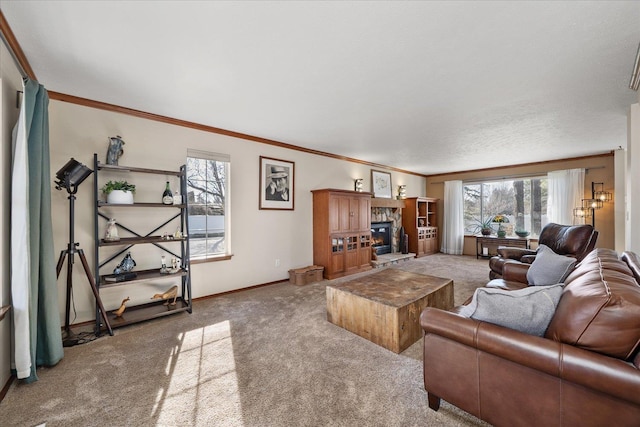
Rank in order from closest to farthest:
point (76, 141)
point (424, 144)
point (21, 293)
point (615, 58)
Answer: point (21, 293) < point (615, 58) < point (76, 141) < point (424, 144)

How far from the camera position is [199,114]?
10.5ft

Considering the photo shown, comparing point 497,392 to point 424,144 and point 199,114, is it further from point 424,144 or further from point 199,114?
point 424,144

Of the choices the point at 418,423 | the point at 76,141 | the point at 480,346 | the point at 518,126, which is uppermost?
the point at 518,126

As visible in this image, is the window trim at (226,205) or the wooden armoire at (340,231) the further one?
the wooden armoire at (340,231)

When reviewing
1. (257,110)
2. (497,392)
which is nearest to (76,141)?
(257,110)

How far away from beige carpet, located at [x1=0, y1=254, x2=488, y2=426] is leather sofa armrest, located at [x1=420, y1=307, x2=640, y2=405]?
0.56 meters

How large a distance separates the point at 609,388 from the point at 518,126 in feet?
12.1

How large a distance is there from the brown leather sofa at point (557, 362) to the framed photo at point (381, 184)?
4.97 metres

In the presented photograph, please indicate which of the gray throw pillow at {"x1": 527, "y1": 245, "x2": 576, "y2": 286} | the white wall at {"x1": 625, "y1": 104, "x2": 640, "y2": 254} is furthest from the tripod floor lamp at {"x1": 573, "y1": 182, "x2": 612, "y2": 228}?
the gray throw pillow at {"x1": 527, "y1": 245, "x2": 576, "y2": 286}

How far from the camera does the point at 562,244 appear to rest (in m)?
3.68

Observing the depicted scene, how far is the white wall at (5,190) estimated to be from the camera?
68.5 inches

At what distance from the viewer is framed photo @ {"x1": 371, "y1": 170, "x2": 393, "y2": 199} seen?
20.8ft

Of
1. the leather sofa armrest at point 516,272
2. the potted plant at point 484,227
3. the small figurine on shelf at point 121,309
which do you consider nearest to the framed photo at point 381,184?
the potted plant at point 484,227

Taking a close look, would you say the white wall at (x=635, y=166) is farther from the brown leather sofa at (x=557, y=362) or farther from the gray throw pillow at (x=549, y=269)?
the brown leather sofa at (x=557, y=362)
